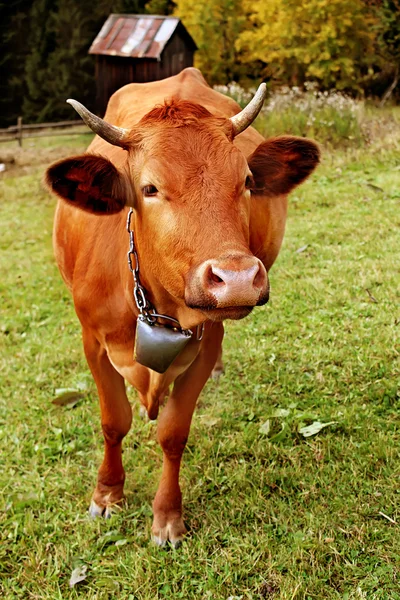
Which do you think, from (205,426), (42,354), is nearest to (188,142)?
(205,426)

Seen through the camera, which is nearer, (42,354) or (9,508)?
(9,508)

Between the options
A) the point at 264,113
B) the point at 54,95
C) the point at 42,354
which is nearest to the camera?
the point at 42,354

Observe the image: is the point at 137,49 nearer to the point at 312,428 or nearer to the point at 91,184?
the point at 312,428

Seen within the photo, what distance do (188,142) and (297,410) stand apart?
6.58ft

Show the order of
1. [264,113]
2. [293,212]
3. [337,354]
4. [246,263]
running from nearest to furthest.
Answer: [246,263]
[337,354]
[293,212]
[264,113]

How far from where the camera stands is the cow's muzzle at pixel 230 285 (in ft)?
6.17

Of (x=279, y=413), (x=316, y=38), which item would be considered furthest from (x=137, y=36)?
(x=279, y=413)

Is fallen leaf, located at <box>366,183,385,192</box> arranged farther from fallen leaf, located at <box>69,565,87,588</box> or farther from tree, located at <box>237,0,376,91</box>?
tree, located at <box>237,0,376,91</box>

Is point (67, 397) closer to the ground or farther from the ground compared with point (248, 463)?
closer to the ground

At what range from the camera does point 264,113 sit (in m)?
12.5

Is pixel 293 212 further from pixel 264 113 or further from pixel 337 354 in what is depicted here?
pixel 264 113

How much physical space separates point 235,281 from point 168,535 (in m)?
1.52

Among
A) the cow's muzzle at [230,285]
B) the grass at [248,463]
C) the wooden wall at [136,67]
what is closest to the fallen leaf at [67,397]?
the grass at [248,463]

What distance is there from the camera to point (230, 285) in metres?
1.88
